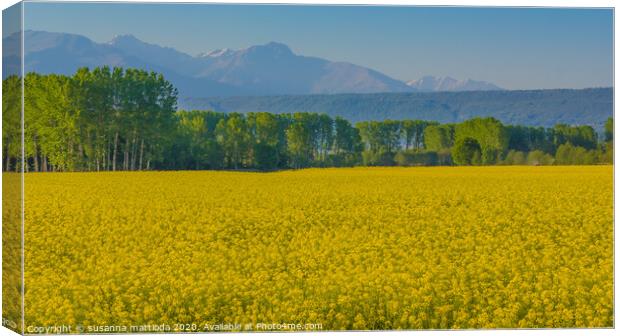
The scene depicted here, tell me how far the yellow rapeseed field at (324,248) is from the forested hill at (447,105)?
57cm

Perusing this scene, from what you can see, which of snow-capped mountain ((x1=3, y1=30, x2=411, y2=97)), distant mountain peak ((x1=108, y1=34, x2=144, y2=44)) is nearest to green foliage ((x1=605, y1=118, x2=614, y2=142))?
snow-capped mountain ((x1=3, y1=30, x2=411, y2=97))

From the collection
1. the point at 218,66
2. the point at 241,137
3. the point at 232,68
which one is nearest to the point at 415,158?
the point at 241,137

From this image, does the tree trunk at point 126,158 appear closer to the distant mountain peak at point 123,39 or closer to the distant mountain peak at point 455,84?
the distant mountain peak at point 123,39

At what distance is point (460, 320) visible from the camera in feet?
31.7

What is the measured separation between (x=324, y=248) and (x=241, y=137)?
143 cm

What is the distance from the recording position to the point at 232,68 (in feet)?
35.5

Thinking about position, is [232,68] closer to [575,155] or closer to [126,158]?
[126,158]

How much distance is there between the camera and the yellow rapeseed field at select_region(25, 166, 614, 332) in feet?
31.6

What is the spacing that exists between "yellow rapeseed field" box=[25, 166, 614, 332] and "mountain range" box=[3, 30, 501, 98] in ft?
2.81

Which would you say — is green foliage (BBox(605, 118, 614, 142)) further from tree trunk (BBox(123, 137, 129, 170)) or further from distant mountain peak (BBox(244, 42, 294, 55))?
tree trunk (BBox(123, 137, 129, 170))

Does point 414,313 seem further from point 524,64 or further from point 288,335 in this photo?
point 524,64

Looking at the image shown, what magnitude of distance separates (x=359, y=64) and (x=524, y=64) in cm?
158

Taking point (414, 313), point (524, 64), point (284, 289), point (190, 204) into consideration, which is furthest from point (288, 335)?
point (524, 64)

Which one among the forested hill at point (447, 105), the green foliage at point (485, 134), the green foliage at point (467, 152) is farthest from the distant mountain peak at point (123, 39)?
the green foliage at point (467, 152)
